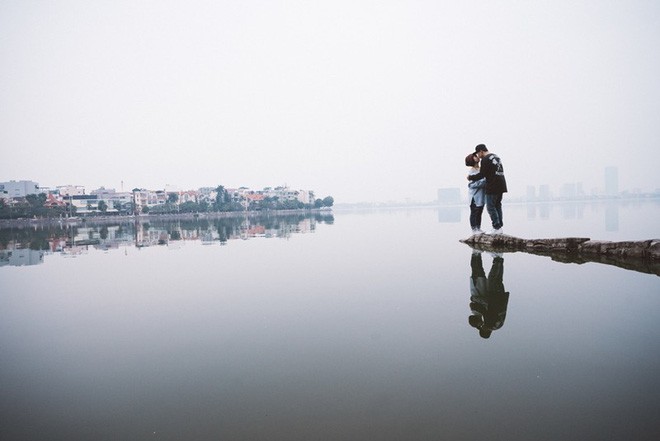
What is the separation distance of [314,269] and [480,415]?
5.07m

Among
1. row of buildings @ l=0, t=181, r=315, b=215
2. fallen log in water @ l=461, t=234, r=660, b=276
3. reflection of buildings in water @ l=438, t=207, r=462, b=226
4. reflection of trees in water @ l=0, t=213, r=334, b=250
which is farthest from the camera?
row of buildings @ l=0, t=181, r=315, b=215

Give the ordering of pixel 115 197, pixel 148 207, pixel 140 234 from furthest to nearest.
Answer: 1. pixel 115 197
2. pixel 148 207
3. pixel 140 234

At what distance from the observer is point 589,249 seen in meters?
6.94

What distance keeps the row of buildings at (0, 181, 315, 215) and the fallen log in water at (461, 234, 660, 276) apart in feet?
389

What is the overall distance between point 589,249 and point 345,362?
6.49 metres

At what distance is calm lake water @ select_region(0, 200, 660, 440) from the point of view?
1859 millimetres

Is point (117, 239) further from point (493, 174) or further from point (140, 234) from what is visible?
point (493, 174)

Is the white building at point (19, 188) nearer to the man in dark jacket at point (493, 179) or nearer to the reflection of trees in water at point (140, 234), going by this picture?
the reflection of trees in water at point (140, 234)

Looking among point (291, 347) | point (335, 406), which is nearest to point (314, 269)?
point (291, 347)

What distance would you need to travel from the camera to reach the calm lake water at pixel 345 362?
6.10ft

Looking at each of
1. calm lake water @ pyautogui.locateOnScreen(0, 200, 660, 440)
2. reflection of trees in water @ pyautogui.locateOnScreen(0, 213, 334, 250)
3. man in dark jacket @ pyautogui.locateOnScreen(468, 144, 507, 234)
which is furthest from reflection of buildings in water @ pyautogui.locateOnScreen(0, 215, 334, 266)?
man in dark jacket @ pyautogui.locateOnScreen(468, 144, 507, 234)

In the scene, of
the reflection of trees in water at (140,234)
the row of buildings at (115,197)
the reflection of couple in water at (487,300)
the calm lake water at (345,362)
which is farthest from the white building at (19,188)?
the reflection of couple in water at (487,300)

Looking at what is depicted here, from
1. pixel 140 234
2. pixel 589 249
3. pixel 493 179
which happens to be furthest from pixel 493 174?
pixel 140 234

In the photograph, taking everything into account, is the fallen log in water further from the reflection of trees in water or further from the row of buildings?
the row of buildings
